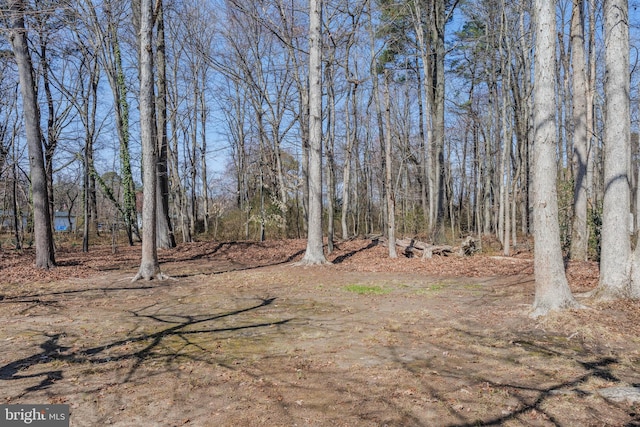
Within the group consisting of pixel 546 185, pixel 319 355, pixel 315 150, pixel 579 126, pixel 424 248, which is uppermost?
pixel 579 126

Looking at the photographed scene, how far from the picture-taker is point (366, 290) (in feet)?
26.0

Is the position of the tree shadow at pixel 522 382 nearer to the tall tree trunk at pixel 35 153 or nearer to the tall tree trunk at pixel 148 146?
the tall tree trunk at pixel 148 146

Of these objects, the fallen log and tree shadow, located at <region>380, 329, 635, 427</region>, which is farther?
the fallen log

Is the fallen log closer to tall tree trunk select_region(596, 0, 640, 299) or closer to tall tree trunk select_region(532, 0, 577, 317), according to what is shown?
tall tree trunk select_region(596, 0, 640, 299)

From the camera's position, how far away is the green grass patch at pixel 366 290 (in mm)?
7707

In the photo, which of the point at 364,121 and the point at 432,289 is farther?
the point at 364,121

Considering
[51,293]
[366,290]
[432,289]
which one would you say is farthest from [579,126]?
[51,293]

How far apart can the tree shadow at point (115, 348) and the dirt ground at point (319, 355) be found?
0.02 m

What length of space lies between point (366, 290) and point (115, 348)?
4668mm

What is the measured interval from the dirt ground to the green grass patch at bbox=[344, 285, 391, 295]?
58 mm

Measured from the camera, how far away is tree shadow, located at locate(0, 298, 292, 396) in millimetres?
3723

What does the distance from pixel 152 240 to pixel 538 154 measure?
7.62 metres

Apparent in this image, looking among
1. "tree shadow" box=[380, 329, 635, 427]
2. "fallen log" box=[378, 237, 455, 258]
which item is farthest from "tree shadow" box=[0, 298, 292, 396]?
"fallen log" box=[378, 237, 455, 258]

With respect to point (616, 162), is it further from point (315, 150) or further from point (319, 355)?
point (315, 150)
